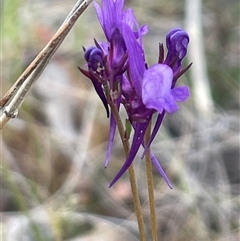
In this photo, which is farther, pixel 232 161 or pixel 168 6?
pixel 168 6

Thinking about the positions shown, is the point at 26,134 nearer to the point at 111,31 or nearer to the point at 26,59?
the point at 26,59

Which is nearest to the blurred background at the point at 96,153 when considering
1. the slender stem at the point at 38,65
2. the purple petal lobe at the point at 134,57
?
the slender stem at the point at 38,65

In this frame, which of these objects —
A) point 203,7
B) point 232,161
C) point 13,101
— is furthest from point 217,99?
point 13,101

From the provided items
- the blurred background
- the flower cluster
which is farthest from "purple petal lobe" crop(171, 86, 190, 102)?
the blurred background

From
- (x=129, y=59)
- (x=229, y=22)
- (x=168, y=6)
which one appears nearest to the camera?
(x=129, y=59)

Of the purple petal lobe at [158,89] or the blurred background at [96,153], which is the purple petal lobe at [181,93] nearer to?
the purple petal lobe at [158,89]
